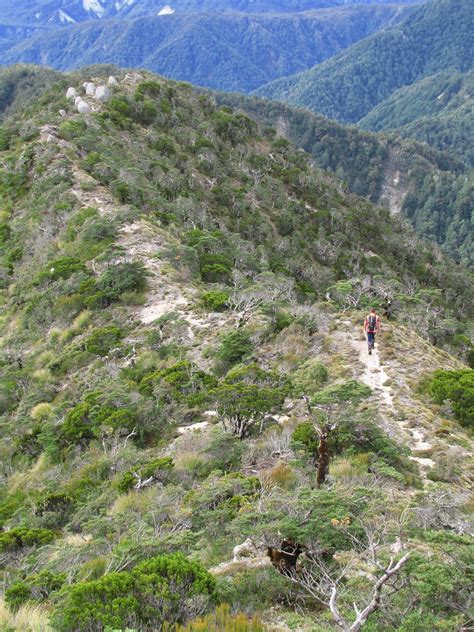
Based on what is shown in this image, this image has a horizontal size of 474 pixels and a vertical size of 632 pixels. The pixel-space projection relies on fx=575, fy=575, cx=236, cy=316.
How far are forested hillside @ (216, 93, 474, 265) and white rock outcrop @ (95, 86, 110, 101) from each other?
105784 millimetres

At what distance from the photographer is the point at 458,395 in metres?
12.4

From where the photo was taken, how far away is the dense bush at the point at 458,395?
1232cm

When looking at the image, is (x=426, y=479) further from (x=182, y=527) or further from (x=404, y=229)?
(x=404, y=229)

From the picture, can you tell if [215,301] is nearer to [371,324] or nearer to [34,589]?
[371,324]

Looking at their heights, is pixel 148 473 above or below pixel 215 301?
below

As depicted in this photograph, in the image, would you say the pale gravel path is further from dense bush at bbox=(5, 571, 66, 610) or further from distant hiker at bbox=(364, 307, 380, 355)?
dense bush at bbox=(5, 571, 66, 610)

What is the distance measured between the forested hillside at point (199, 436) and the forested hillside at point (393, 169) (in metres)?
125

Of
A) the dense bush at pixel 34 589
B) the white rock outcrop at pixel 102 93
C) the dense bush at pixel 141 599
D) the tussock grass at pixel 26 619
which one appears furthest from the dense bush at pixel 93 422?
the white rock outcrop at pixel 102 93

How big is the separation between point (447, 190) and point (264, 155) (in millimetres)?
114563

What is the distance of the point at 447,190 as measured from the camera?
155 m

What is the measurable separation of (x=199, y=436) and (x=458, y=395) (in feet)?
18.6

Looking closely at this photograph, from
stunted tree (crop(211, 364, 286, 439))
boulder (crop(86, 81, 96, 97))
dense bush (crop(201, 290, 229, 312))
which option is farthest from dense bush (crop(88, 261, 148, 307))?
boulder (crop(86, 81, 96, 97))

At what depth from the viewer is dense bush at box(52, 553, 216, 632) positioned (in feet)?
16.2

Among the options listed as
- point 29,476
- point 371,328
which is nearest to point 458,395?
point 371,328
